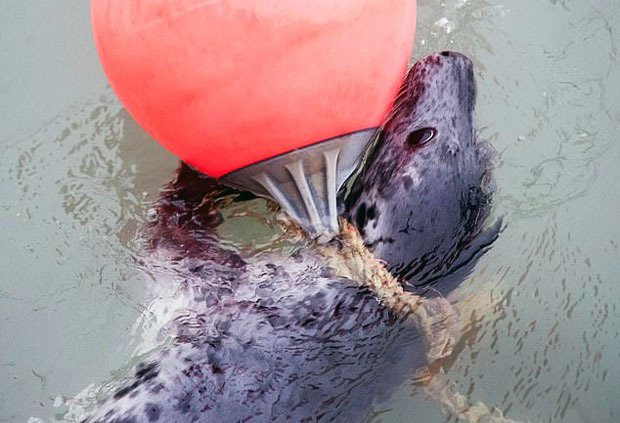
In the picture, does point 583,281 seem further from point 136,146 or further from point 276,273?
point 136,146

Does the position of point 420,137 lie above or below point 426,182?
above

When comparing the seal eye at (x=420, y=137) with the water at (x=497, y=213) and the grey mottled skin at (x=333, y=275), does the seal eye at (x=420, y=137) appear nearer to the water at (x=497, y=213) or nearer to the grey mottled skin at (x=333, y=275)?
the grey mottled skin at (x=333, y=275)

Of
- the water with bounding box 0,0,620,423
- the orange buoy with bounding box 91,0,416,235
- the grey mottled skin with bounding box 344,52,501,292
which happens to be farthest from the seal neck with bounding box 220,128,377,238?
the water with bounding box 0,0,620,423

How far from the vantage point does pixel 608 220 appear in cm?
331

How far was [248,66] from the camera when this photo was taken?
6.63ft

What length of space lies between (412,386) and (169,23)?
158cm

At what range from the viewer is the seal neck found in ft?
7.67

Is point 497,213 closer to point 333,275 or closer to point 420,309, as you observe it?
point 420,309

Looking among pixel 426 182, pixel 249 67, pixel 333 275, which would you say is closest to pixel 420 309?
pixel 333 275

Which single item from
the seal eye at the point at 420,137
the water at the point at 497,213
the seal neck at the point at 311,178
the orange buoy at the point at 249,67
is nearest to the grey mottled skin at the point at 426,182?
the seal eye at the point at 420,137

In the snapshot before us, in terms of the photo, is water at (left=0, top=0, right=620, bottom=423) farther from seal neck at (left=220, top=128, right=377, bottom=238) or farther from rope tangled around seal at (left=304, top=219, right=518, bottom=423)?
seal neck at (left=220, top=128, right=377, bottom=238)

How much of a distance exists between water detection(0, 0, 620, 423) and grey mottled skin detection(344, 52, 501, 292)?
10.3 inches

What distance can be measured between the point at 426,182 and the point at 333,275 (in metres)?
0.47

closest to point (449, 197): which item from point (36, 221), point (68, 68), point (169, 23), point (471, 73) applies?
point (471, 73)
